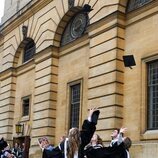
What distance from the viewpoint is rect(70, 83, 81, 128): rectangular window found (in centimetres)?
2184

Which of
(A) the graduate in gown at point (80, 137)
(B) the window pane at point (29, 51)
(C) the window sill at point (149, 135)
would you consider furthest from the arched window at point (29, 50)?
(A) the graduate in gown at point (80, 137)

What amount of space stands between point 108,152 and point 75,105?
13.9m

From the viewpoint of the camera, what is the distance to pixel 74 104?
22.2 metres

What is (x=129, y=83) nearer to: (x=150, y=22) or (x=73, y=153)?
(x=150, y=22)

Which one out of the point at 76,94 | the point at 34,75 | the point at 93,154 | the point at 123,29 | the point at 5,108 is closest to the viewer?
the point at 93,154

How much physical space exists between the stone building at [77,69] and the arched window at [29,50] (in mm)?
66

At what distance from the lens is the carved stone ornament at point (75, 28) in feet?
74.9

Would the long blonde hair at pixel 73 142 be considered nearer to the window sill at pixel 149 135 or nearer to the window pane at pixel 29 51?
the window sill at pixel 149 135

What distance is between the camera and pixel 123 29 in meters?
18.9

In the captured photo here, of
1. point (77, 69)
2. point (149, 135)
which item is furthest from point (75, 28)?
point (149, 135)

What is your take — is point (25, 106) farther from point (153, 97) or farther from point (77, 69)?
point (153, 97)

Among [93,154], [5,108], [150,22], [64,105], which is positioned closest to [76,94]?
[64,105]

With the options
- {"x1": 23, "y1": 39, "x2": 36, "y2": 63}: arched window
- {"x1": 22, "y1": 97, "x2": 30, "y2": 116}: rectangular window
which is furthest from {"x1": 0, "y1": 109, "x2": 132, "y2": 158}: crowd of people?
{"x1": 23, "y1": 39, "x2": 36, "y2": 63}: arched window

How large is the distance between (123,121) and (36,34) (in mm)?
10915
